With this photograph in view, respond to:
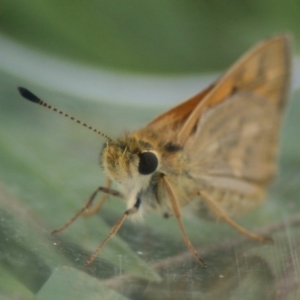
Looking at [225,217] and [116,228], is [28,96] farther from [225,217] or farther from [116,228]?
[225,217]

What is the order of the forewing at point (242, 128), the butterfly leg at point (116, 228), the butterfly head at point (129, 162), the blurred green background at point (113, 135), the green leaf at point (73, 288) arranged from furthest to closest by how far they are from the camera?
the forewing at point (242, 128), the butterfly head at point (129, 162), the butterfly leg at point (116, 228), the blurred green background at point (113, 135), the green leaf at point (73, 288)

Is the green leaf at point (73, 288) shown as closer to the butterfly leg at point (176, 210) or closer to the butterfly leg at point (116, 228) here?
the butterfly leg at point (116, 228)

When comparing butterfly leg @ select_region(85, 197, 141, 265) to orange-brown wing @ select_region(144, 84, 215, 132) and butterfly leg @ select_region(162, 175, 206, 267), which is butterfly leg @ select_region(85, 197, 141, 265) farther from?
orange-brown wing @ select_region(144, 84, 215, 132)

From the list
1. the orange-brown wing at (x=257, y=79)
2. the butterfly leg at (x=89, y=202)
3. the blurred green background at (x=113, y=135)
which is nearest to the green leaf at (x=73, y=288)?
the blurred green background at (x=113, y=135)

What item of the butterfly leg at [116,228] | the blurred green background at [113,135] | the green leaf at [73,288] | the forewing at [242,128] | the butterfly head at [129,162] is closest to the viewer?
the green leaf at [73,288]

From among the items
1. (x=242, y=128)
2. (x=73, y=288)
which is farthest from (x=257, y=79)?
(x=73, y=288)

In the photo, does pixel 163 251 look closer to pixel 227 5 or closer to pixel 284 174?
pixel 284 174
